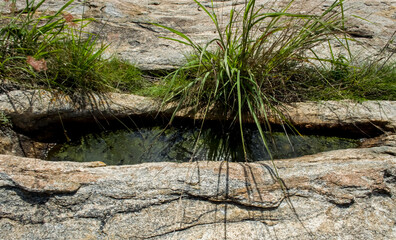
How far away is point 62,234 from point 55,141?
3.63 feet

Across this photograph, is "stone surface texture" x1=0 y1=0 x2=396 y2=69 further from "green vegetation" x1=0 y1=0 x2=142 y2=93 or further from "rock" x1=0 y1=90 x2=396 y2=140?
"rock" x1=0 y1=90 x2=396 y2=140

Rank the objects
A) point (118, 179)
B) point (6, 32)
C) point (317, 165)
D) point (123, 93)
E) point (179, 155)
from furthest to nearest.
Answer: point (123, 93) → point (6, 32) → point (179, 155) → point (317, 165) → point (118, 179)

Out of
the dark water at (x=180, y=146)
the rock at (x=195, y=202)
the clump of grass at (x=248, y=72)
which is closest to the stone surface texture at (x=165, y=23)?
the clump of grass at (x=248, y=72)

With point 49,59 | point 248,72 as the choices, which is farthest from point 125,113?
point 248,72

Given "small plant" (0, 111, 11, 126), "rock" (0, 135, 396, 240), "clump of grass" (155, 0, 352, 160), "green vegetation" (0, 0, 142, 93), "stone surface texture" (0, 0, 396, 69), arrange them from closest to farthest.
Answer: "rock" (0, 135, 396, 240)
"small plant" (0, 111, 11, 126)
"clump of grass" (155, 0, 352, 160)
"green vegetation" (0, 0, 142, 93)
"stone surface texture" (0, 0, 396, 69)

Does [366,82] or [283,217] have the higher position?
[366,82]

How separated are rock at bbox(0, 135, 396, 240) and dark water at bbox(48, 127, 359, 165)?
48 centimetres

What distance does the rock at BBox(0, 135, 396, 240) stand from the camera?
1.43 metres

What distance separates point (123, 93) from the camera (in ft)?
8.49

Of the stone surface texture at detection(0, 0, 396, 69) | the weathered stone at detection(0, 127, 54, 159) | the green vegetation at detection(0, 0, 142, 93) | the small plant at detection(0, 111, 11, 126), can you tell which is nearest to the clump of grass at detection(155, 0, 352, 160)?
the stone surface texture at detection(0, 0, 396, 69)

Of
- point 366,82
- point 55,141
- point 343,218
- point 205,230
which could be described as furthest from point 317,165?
point 55,141

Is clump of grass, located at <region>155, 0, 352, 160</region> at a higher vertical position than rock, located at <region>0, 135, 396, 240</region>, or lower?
higher

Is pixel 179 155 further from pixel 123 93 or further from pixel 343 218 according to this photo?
pixel 343 218

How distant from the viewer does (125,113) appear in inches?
93.5
